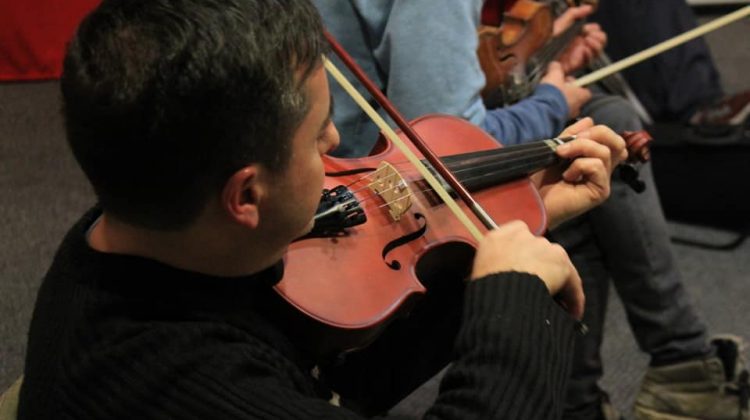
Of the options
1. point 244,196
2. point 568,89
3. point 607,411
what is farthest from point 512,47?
point 244,196

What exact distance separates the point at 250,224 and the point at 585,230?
2.85 ft

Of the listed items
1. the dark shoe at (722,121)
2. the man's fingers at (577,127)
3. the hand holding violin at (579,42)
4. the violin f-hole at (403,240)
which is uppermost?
the violin f-hole at (403,240)

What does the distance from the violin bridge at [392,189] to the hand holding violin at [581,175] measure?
25 cm

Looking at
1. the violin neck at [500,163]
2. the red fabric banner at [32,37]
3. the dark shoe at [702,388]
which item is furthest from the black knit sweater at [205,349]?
the red fabric banner at [32,37]

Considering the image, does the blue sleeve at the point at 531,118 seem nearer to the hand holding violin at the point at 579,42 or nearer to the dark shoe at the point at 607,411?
the hand holding violin at the point at 579,42

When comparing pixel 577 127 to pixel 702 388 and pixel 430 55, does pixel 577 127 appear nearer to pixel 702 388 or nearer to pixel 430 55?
pixel 430 55

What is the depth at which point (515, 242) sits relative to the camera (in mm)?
696

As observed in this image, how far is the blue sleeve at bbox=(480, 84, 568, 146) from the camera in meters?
1.04

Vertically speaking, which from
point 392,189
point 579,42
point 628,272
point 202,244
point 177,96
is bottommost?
point 628,272

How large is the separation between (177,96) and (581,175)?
0.60 m

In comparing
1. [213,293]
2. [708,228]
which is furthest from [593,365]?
[213,293]

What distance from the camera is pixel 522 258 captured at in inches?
26.7

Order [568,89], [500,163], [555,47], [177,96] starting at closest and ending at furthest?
[177,96] → [500,163] → [568,89] → [555,47]

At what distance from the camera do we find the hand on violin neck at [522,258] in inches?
26.6
